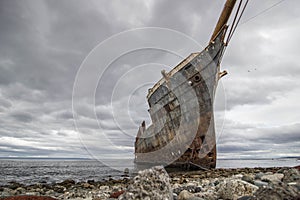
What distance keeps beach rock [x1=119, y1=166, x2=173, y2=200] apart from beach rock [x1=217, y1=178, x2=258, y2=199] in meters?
1.74

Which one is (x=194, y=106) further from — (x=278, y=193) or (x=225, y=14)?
(x=278, y=193)

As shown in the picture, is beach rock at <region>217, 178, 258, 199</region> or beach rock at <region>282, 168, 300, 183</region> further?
beach rock at <region>282, 168, 300, 183</region>

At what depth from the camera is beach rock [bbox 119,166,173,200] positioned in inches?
110

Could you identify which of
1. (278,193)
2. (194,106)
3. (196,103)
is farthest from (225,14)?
(278,193)

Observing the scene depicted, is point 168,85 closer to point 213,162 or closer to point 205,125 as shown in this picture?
point 205,125

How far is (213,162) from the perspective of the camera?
14297mm

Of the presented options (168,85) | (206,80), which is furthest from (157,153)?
(206,80)

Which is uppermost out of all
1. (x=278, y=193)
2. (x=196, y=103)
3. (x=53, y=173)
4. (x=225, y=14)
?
(x=225, y=14)

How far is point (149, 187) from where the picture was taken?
2887 mm

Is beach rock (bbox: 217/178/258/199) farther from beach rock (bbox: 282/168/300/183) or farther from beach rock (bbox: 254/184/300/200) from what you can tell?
beach rock (bbox: 254/184/300/200)

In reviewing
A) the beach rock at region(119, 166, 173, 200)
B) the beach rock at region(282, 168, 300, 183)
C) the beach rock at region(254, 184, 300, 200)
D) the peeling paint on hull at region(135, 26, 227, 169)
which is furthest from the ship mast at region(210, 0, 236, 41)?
the beach rock at region(119, 166, 173, 200)

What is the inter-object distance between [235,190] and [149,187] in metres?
2.18

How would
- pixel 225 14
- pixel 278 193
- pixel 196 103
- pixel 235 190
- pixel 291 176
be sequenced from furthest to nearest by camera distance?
pixel 196 103, pixel 225 14, pixel 291 176, pixel 235 190, pixel 278 193

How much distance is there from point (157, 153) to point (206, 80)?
7.68 metres
